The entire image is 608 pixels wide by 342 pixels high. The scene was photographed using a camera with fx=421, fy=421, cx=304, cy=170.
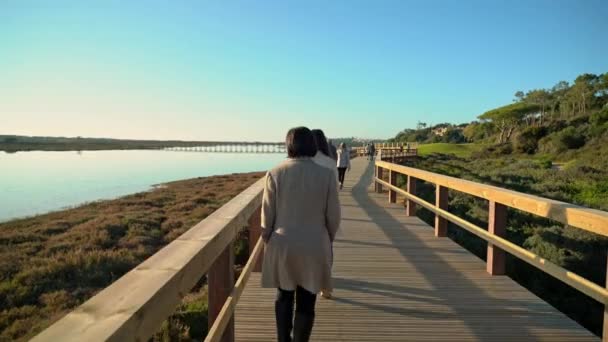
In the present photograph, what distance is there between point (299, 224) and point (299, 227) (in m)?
0.02

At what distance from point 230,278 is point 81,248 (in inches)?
380

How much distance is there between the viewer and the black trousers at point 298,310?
2582 mm

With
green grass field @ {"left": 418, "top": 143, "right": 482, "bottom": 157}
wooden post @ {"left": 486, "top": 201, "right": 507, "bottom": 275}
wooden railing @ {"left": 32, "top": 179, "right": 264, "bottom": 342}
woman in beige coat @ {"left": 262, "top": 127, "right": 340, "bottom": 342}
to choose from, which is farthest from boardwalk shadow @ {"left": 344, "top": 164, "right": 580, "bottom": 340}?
green grass field @ {"left": 418, "top": 143, "right": 482, "bottom": 157}

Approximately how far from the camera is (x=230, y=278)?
2514 millimetres

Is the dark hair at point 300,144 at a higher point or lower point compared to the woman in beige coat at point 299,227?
higher

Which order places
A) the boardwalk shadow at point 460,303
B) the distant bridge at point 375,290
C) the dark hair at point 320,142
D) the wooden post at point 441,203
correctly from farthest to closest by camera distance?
1. the wooden post at point 441,203
2. the dark hair at point 320,142
3. the boardwalk shadow at point 460,303
4. the distant bridge at point 375,290

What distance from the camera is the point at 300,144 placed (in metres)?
2.57

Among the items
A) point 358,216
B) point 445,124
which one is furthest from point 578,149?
point 445,124

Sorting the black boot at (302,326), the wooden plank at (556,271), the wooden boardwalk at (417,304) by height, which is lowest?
the wooden boardwalk at (417,304)

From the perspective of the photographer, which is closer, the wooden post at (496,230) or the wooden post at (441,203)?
the wooden post at (496,230)

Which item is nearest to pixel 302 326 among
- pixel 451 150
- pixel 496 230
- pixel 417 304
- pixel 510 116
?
pixel 417 304

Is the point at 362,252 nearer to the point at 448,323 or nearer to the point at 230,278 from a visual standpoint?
the point at 448,323

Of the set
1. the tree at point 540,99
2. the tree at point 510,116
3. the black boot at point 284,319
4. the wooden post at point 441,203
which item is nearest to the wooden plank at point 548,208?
the wooden post at point 441,203

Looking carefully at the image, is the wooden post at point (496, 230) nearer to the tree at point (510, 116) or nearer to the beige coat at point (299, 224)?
the beige coat at point (299, 224)
